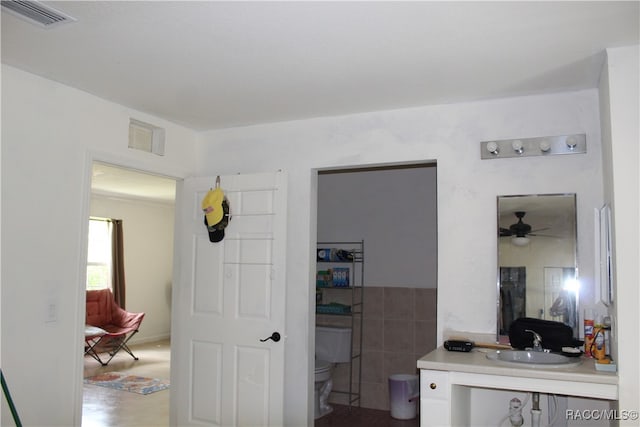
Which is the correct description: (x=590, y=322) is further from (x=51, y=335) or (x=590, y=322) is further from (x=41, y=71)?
(x=41, y=71)

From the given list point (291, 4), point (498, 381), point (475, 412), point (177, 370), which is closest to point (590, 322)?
point (498, 381)

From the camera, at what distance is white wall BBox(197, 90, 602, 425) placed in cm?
326

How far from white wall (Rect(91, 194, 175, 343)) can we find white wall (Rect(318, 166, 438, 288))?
4.45 meters

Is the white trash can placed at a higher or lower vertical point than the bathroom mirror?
lower

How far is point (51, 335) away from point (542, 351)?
109 inches

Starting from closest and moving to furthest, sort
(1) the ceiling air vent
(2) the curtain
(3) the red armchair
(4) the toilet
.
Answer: (1) the ceiling air vent < (4) the toilet < (3) the red armchair < (2) the curtain

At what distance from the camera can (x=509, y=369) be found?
2.73 m

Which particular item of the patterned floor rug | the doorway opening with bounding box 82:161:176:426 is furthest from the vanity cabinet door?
the doorway opening with bounding box 82:161:176:426

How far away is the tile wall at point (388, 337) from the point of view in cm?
504

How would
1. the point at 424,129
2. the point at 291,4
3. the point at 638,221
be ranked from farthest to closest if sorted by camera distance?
the point at 424,129 → the point at 638,221 → the point at 291,4

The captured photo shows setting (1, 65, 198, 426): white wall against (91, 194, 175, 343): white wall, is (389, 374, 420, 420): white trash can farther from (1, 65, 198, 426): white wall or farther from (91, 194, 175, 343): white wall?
(91, 194, 175, 343): white wall

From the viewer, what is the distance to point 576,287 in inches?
125

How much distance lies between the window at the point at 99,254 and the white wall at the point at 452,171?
4.97 m

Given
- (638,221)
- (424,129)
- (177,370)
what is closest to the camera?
(638,221)
